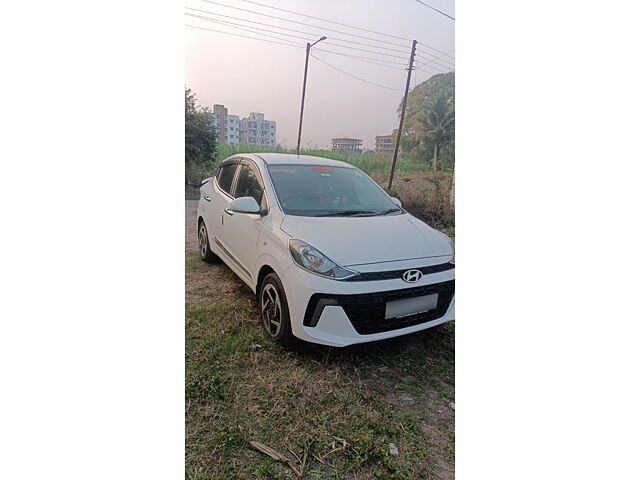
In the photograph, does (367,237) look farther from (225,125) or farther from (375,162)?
(225,125)

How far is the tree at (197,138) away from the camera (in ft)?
5.21

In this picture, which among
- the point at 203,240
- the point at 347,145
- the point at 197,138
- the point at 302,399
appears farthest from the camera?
the point at 347,145

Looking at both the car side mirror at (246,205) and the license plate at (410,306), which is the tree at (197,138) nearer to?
the car side mirror at (246,205)

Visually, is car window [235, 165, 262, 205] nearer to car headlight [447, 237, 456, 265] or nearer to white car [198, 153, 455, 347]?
white car [198, 153, 455, 347]

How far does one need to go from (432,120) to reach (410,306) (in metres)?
0.98

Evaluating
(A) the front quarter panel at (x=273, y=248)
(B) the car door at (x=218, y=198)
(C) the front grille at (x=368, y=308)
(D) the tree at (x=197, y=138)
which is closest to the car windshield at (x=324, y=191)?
(A) the front quarter panel at (x=273, y=248)

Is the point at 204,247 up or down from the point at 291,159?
down

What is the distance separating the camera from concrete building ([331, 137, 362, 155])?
6.00 ft

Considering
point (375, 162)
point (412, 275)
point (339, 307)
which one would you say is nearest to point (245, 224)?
point (339, 307)

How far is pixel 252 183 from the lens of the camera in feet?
5.88

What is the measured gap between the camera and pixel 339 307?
155cm
